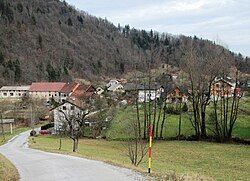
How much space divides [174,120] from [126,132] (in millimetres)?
9761

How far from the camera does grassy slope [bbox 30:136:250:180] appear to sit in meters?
26.4

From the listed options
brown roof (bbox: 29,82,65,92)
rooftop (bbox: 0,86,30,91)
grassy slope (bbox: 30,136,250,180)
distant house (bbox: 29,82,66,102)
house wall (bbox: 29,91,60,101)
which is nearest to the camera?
grassy slope (bbox: 30,136,250,180)

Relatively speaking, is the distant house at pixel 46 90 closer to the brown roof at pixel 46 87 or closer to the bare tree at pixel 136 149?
the brown roof at pixel 46 87

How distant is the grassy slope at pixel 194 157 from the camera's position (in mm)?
26391

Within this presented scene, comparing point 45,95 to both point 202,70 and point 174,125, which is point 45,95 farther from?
point 202,70

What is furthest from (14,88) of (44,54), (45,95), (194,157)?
(194,157)

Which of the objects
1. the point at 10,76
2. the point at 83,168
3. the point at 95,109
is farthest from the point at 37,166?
the point at 10,76

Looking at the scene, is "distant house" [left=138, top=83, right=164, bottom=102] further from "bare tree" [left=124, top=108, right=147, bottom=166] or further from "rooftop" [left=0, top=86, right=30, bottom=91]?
"rooftop" [left=0, top=86, right=30, bottom=91]

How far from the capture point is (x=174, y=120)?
61219 mm

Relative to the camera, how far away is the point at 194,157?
36531 millimetres

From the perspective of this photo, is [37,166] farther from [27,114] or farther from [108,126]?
[27,114]

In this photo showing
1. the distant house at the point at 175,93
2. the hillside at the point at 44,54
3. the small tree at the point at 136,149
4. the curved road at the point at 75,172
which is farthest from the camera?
the hillside at the point at 44,54

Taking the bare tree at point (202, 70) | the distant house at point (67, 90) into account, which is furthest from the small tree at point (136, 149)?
the distant house at point (67, 90)

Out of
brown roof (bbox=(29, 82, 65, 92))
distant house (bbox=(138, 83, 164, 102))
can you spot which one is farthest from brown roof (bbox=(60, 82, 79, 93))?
distant house (bbox=(138, 83, 164, 102))
